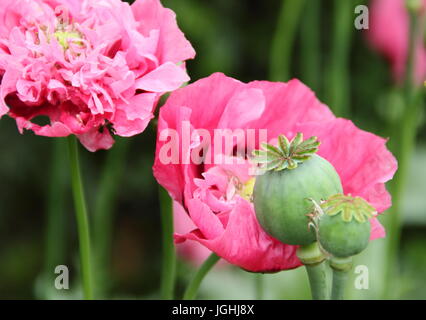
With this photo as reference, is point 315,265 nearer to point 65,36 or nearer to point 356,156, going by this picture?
point 356,156

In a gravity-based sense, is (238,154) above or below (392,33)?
below

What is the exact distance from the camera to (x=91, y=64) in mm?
544

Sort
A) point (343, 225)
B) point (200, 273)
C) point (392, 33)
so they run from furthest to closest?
1. point (392, 33)
2. point (200, 273)
3. point (343, 225)

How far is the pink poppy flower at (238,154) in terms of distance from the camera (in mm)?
501

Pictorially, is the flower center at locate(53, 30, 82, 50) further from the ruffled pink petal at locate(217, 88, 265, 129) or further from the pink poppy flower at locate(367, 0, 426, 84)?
the pink poppy flower at locate(367, 0, 426, 84)

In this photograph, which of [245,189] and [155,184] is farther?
[155,184]

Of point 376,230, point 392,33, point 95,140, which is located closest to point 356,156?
point 376,230

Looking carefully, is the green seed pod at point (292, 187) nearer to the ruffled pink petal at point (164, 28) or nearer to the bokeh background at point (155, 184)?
the ruffled pink petal at point (164, 28)

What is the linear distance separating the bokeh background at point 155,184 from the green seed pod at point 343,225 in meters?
0.66

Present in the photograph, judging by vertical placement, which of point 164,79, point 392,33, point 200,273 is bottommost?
point 200,273

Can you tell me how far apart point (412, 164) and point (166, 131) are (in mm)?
867

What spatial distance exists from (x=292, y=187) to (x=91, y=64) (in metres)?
0.16

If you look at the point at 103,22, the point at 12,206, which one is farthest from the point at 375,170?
the point at 12,206
